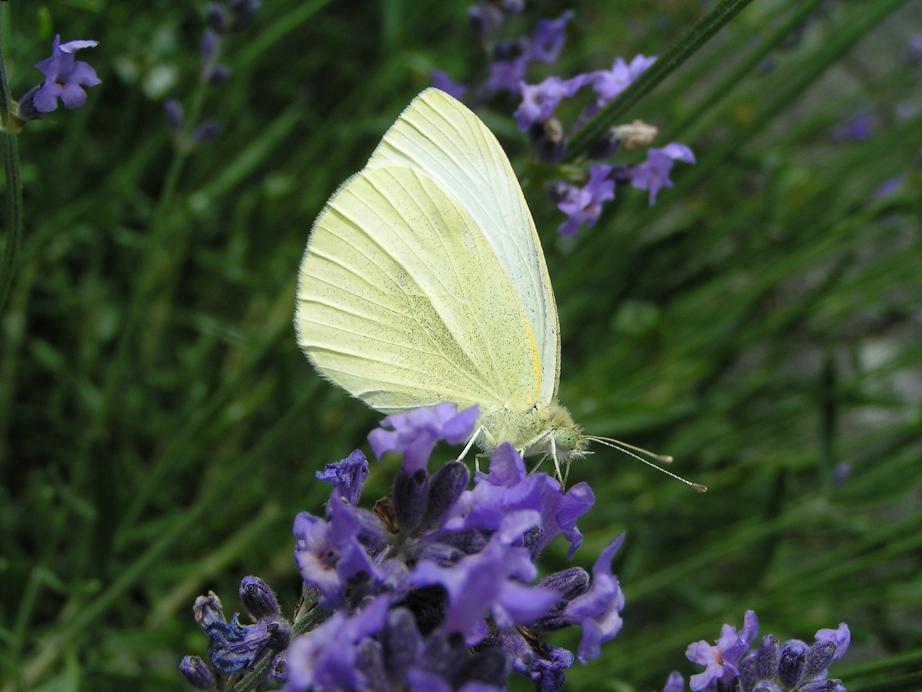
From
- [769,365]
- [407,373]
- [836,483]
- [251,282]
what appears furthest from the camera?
[769,365]

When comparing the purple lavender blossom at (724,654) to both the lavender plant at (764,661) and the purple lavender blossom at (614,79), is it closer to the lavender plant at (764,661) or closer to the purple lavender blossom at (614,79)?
the lavender plant at (764,661)

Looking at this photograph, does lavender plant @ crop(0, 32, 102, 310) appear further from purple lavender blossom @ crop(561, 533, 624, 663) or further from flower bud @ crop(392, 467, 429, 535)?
purple lavender blossom @ crop(561, 533, 624, 663)

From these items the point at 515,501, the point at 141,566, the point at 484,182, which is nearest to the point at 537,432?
the point at 484,182

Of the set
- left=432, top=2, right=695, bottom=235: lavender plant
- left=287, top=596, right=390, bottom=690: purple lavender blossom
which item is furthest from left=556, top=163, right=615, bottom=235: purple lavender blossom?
left=287, top=596, right=390, bottom=690: purple lavender blossom

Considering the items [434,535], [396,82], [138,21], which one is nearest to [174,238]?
[138,21]

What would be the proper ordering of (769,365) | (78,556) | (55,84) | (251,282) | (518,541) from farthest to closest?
1. (769,365)
2. (251,282)
3. (78,556)
4. (55,84)
5. (518,541)

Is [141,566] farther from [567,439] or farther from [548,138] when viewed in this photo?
[548,138]

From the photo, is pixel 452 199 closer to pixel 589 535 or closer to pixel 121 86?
pixel 589 535
